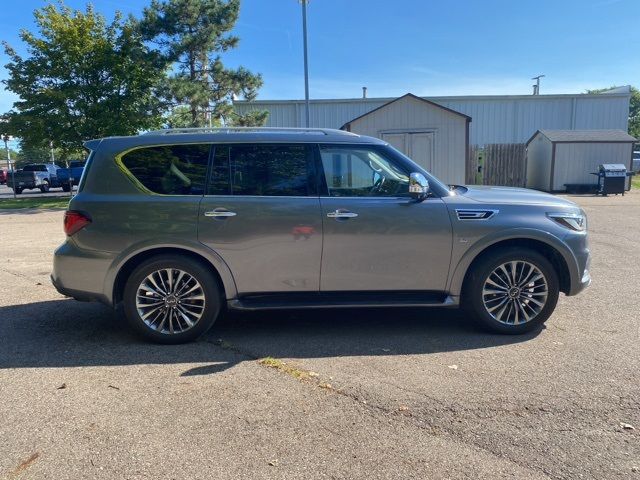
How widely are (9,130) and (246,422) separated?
19.8 meters

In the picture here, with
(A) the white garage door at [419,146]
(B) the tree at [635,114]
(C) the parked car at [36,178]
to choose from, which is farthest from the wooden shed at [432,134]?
(B) the tree at [635,114]

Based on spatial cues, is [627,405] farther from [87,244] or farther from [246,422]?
[87,244]

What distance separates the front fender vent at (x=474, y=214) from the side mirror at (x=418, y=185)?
365 mm

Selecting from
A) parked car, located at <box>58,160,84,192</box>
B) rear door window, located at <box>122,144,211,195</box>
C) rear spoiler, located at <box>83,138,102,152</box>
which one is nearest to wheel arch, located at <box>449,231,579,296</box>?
rear door window, located at <box>122,144,211,195</box>

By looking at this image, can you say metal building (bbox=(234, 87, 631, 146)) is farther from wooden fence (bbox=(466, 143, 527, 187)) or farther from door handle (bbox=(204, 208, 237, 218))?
door handle (bbox=(204, 208, 237, 218))

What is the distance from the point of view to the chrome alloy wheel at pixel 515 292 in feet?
15.3

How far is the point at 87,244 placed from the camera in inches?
175

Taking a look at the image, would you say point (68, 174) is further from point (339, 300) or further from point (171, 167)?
point (339, 300)

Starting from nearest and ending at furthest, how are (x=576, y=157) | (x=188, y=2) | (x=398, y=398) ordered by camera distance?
(x=398, y=398)
(x=188, y=2)
(x=576, y=157)

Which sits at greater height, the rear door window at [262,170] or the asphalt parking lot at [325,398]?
the rear door window at [262,170]

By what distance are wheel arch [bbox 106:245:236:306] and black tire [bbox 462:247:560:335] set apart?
2.21m

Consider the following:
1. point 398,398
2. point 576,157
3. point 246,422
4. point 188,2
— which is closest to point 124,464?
point 246,422

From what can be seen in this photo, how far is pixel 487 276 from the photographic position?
4637 mm

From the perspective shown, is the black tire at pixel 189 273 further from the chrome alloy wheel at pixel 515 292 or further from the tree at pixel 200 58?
the tree at pixel 200 58
